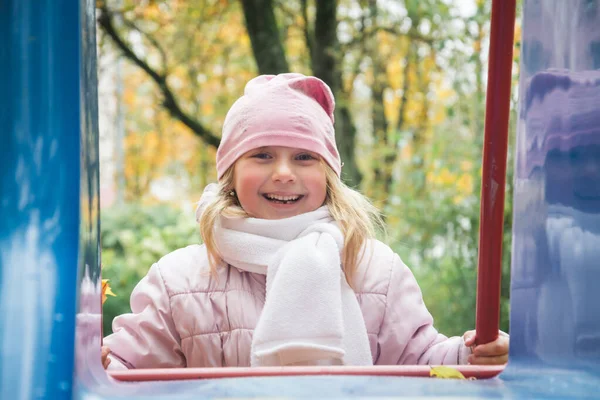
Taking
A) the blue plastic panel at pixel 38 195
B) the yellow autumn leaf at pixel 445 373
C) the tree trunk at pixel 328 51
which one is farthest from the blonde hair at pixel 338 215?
the tree trunk at pixel 328 51

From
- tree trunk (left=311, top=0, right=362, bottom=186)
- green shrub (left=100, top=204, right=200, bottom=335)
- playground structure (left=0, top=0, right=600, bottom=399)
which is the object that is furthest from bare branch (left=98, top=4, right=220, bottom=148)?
playground structure (left=0, top=0, right=600, bottom=399)

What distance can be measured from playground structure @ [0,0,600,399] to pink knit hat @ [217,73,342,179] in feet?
2.76

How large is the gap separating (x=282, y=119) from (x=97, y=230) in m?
0.89

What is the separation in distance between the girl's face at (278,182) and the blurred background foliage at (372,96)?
1.10 meters

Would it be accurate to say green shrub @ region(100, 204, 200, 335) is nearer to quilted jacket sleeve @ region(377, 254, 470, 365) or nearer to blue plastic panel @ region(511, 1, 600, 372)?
quilted jacket sleeve @ region(377, 254, 470, 365)

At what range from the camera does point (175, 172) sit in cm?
997

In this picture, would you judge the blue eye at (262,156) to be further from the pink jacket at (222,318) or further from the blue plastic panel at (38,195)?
the blue plastic panel at (38,195)

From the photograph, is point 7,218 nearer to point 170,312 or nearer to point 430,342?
point 170,312

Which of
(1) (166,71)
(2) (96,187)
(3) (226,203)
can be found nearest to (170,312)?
(3) (226,203)

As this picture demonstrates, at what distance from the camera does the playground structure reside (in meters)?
0.83

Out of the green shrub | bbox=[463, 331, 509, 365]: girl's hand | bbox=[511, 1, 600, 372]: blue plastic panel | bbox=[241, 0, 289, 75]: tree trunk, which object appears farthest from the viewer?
the green shrub

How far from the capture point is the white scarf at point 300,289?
1.55 metres

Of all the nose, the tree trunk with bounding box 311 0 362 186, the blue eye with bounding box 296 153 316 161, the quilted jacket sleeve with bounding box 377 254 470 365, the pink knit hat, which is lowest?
the quilted jacket sleeve with bounding box 377 254 470 365

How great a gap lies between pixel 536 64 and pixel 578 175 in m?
0.14
